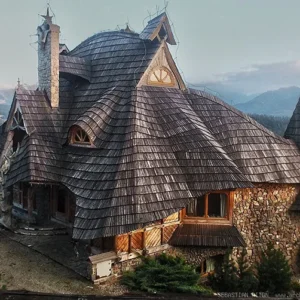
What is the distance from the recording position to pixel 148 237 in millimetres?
13047

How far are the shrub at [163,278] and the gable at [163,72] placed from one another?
805 centimetres

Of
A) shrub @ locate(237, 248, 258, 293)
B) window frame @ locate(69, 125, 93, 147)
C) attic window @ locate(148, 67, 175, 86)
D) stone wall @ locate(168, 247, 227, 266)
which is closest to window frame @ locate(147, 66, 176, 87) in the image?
attic window @ locate(148, 67, 175, 86)

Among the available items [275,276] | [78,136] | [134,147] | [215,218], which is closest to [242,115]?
[215,218]

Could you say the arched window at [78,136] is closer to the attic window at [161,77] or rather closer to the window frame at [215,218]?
the attic window at [161,77]


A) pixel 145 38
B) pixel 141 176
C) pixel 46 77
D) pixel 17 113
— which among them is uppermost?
pixel 145 38

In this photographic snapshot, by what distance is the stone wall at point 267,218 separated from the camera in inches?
595

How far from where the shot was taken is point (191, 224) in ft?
47.3

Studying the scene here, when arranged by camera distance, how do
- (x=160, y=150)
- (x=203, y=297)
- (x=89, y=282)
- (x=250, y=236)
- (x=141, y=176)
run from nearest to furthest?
(x=203, y=297) → (x=89, y=282) → (x=141, y=176) → (x=160, y=150) → (x=250, y=236)

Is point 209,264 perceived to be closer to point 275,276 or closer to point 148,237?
point 275,276

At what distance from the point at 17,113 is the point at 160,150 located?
24.2 feet

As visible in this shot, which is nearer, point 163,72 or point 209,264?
point 209,264

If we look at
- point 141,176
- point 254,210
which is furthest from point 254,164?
point 141,176

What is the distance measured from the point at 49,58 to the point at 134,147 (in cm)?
660

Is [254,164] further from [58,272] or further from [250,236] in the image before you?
[58,272]
